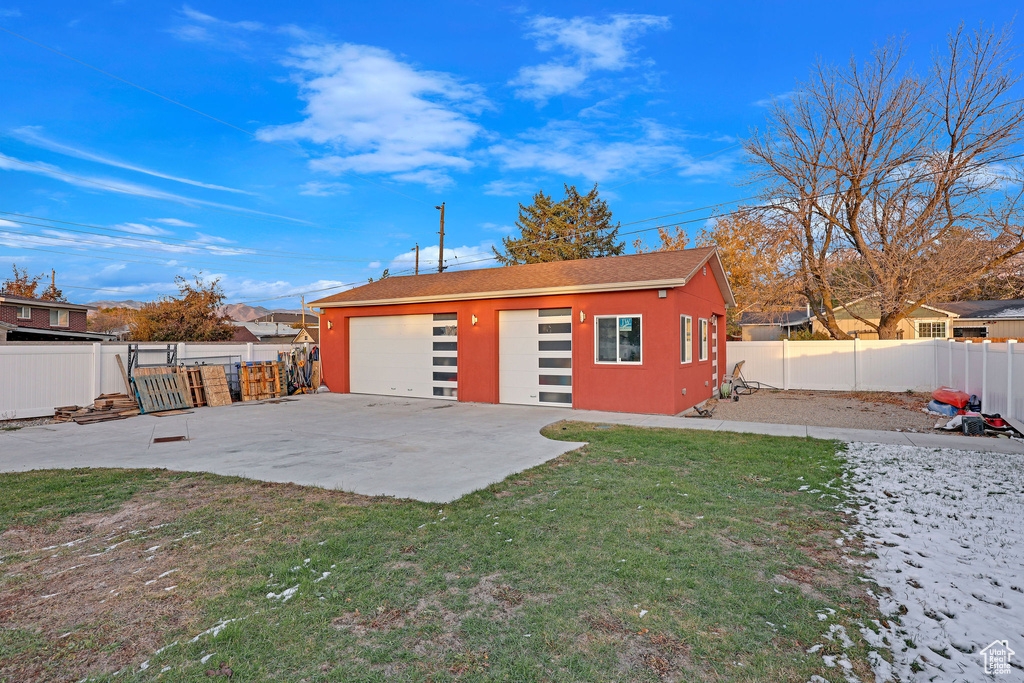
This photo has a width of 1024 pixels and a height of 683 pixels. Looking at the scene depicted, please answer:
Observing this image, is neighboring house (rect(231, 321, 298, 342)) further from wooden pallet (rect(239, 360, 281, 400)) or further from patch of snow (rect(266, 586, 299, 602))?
patch of snow (rect(266, 586, 299, 602))

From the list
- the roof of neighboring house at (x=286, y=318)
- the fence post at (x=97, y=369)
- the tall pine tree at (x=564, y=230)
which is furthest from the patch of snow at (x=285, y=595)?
the roof of neighboring house at (x=286, y=318)

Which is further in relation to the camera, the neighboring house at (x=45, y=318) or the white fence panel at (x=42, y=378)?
the neighboring house at (x=45, y=318)

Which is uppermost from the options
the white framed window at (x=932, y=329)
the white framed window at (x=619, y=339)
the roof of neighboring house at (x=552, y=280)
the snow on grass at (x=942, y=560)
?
the roof of neighboring house at (x=552, y=280)

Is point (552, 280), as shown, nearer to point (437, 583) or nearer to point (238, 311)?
point (437, 583)

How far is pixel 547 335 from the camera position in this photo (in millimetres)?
12430

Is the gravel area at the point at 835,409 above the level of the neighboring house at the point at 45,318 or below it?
below

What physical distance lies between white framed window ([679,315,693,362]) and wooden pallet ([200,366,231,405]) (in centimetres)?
1139

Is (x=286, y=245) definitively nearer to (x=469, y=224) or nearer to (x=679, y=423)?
(x=469, y=224)

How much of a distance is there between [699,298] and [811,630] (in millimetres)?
11058

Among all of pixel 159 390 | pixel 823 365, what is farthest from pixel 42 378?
pixel 823 365

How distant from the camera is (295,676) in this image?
92.4 inches

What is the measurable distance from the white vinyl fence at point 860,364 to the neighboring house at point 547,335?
176cm

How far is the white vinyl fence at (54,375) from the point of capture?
10766 millimetres
